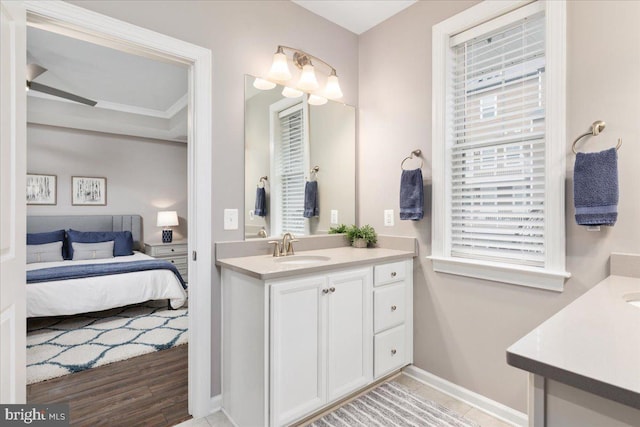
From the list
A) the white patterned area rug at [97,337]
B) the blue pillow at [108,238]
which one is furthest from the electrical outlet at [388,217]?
the blue pillow at [108,238]

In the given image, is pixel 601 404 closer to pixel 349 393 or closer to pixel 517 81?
pixel 349 393

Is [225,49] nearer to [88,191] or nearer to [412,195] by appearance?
[412,195]

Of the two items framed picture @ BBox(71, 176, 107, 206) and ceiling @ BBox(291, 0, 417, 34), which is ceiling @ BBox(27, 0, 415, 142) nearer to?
ceiling @ BBox(291, 0, 417, 34)

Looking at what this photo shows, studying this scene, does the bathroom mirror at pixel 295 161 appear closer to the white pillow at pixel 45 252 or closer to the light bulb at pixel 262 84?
the light bulb at pixel 262 84

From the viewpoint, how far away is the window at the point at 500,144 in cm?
166

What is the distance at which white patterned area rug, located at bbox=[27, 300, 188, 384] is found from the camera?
2.55 metres

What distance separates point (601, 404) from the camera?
23.6 inches

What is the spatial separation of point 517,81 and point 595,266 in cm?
109

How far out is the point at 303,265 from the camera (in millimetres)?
1740

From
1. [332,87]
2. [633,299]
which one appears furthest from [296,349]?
[332,87]

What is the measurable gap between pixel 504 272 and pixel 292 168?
1571mm

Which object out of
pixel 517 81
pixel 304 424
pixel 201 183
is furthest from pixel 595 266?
pixel 201 183

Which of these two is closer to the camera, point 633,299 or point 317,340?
point 633,299

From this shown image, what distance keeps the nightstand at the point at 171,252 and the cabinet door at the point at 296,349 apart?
13.3ft
